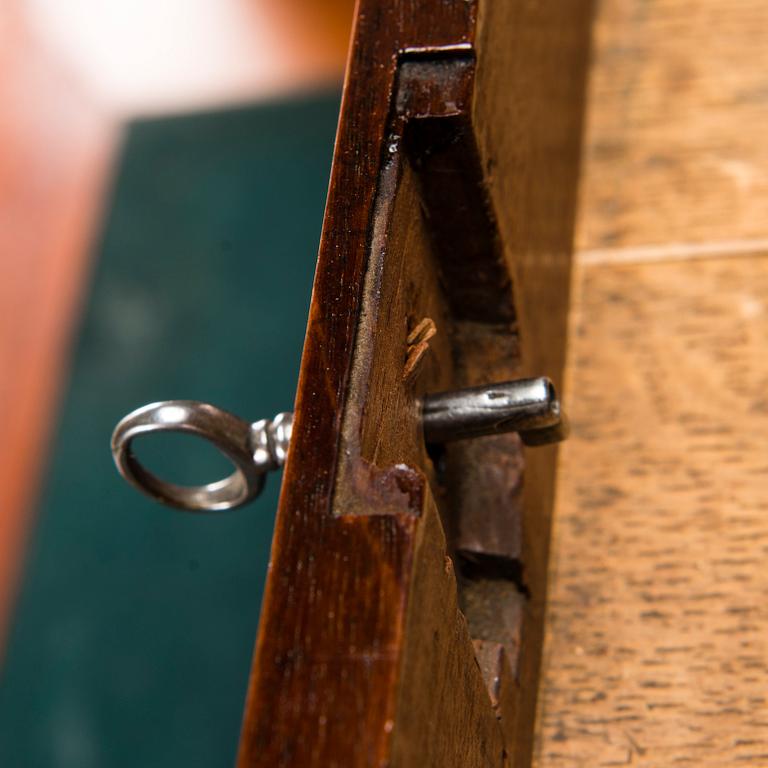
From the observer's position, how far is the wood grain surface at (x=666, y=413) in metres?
0.53

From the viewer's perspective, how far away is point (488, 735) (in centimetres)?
45

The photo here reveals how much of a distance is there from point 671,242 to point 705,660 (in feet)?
0.94

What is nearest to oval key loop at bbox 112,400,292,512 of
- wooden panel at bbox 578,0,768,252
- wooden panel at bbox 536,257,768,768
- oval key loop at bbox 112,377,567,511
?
oval key loop at bbox 112,377,567,511

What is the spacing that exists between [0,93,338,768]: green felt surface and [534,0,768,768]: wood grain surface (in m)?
0.60

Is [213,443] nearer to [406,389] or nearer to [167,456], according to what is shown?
[406,389]

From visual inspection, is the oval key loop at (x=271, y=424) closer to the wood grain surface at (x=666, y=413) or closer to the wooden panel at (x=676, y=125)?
the wood grain surface at (x=666, y=413)

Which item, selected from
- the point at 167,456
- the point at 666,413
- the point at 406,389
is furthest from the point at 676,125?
the point at 167,456

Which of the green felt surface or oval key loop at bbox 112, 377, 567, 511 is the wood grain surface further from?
the green felt surface

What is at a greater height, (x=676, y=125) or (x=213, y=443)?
(x=676, y=125)

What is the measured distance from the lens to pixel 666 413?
2.06 feet

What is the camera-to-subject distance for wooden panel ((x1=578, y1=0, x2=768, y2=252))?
72 cm

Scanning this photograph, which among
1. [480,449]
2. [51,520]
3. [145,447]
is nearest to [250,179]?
[145,447]

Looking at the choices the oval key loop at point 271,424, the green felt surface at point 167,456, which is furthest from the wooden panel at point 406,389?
the green felt surface at point 167,456

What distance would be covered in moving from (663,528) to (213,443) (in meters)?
0.26
